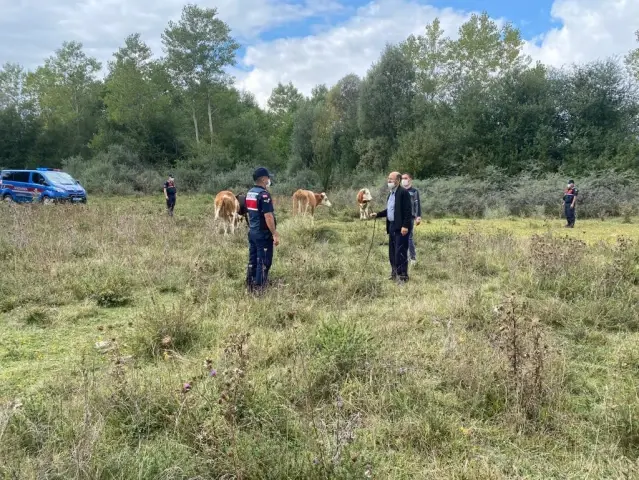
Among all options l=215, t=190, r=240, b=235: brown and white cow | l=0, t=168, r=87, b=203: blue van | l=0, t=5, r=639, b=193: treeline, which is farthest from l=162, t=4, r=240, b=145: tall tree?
l=215, t=190, r=240, b=235: brown and white cow

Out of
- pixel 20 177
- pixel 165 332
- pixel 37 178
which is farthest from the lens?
pixel 20 177

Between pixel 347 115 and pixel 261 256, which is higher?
pixel 347 115

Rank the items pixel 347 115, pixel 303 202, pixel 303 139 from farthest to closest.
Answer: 1. pixel 303 139
2. pixel 347 115
3. pixel 303 202

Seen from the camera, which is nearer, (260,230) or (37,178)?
(260,230)

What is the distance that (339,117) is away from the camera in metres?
35.1

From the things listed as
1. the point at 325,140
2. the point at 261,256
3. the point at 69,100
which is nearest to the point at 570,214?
the point at 261,256

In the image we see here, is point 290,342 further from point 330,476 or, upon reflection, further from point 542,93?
point 542,93

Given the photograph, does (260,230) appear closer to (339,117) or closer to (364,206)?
(364,206)

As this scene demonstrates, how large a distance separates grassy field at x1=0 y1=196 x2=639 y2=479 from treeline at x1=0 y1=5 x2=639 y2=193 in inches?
811

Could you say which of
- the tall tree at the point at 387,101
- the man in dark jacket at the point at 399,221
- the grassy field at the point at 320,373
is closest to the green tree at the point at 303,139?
the tall tree at the point at 387,101

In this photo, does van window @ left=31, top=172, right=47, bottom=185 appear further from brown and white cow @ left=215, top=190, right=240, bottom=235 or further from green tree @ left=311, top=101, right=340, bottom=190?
green tree @ left=311, top=101, right=340, bottom=190

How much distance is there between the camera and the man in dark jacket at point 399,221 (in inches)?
284

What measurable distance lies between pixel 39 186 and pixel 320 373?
20.8 m

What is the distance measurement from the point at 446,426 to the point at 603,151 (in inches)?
1038
